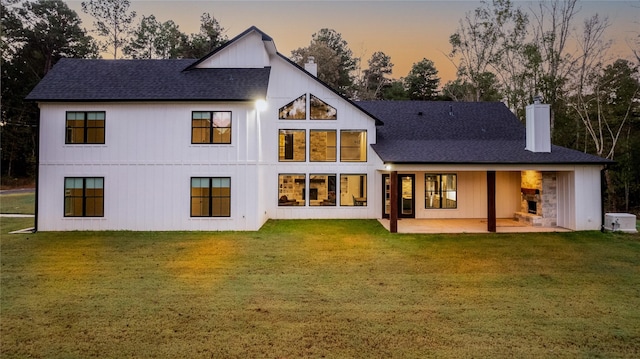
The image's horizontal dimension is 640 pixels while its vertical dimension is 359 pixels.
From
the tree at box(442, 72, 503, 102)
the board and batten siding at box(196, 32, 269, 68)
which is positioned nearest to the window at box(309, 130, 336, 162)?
the board and batten siding at box(196, 32, 269, 68)

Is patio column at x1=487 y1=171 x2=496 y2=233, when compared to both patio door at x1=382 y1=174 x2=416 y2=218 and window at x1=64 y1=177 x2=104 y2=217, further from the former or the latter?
window at x1=64 y1=177 x2=104 y2=217

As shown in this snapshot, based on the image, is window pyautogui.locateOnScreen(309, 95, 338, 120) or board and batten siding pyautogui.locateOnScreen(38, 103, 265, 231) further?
window pyautogui.locateOnScreen(309, 95, 338, 120)

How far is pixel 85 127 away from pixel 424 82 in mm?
31544

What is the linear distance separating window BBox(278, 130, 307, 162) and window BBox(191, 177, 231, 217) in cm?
364

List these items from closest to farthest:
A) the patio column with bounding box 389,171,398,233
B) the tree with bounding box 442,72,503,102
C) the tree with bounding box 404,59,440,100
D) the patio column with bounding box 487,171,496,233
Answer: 1. the patio column with bounding box 389,171,398,233
2. the patio column with bounding box 487,171,496,233
3. the tree with bounding box 442,72,503,102
4. the tree with bounding box 404,59,440,100

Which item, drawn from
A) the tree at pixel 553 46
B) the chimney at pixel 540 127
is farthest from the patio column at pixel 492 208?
the tree at pixel 553 46

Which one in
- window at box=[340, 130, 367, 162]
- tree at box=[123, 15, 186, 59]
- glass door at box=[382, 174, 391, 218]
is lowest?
glass door at box=[382, 174, 391, 218]

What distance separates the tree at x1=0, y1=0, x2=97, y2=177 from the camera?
3719 centimetres

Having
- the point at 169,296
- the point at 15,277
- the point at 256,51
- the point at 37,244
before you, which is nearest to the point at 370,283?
the point at 169,296

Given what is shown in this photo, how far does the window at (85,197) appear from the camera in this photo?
13156mm

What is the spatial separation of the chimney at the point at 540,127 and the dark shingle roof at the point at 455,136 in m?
0.39

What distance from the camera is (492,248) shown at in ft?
34.0

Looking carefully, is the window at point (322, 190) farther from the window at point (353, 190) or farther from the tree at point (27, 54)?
the tree at point (27, 54)

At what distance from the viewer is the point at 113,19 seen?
38312 millimetres
